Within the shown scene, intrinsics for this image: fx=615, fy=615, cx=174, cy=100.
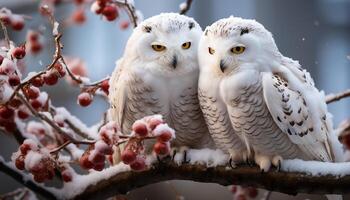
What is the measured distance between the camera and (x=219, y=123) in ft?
2.52

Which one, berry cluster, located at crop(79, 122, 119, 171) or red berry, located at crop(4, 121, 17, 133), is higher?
red berry, located at crop(4, 121, 17, 133)

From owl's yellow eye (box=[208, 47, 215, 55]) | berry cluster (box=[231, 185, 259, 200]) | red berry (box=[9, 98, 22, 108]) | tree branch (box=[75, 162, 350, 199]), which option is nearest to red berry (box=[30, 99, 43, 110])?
red berry (box=[9, 98, 22, 108])

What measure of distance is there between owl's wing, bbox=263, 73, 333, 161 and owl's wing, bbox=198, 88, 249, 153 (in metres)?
0.06

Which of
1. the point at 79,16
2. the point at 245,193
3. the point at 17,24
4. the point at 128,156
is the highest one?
the point at 79,16

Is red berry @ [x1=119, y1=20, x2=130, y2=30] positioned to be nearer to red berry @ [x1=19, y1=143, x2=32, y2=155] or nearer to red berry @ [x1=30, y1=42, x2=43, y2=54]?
red berry @ [x1=30, y1=42, x2=43, y2=54]

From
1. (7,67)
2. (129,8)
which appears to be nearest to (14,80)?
(7,67)

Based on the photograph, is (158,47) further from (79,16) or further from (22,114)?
(79,16)

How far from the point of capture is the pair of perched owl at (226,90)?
737 mm

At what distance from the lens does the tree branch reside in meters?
0.71

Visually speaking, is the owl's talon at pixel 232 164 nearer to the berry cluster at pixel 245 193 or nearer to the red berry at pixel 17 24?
the berry cluster at pixel 245 193

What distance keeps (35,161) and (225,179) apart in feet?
0.76

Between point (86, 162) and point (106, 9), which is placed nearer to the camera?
point (86, 162)

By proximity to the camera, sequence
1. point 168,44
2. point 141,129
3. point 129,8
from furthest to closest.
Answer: point 129,8
point 168,44
point 141,129

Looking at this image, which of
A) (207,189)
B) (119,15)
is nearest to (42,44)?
(119,15)
